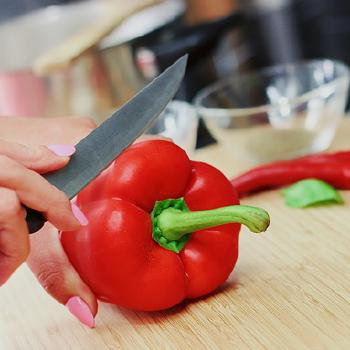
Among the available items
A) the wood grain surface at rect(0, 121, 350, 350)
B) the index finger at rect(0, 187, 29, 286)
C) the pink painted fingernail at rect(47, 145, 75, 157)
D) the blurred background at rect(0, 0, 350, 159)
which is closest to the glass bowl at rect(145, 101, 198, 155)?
the blurred background at rect(0, 0, 350, 159)

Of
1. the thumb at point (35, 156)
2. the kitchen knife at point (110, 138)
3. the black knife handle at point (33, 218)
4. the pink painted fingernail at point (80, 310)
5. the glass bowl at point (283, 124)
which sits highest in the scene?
the thumb at point (35, 156)

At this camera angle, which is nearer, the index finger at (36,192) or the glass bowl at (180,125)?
the index finger at (36,192)

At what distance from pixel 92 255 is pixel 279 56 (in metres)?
1.80

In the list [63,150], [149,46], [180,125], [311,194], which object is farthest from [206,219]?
[149,46]

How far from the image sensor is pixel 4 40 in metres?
2.09

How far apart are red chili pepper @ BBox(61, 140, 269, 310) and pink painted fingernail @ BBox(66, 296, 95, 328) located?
22 millimetres

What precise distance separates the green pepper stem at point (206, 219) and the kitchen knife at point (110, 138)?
0.33 ft

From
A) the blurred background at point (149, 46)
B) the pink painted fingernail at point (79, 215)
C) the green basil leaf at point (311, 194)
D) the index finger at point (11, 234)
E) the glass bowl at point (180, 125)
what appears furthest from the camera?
the blurred background at point (149, 46)

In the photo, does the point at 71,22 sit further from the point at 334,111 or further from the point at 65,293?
the point at 65,293

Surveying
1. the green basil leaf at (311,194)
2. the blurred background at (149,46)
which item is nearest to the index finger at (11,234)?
the green basil leaf at (311,194)

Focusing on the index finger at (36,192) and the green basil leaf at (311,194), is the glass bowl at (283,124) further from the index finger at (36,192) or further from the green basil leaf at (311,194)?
the index finger at (36,192)

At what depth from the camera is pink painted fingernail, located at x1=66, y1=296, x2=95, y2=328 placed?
39.4 inches

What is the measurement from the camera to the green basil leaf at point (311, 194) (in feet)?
4.17

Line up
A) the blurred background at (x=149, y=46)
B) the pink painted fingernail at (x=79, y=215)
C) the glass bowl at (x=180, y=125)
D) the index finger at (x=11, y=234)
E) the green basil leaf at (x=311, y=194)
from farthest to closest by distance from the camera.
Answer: the blurred background at (x=149, y=46) → the glass bowl at (x=180, y=125) → the green basil leaf at (x=311, y=194) → the pink painted fingernail at (x=79, y=215) → the index finger at (x=11, y=234)
